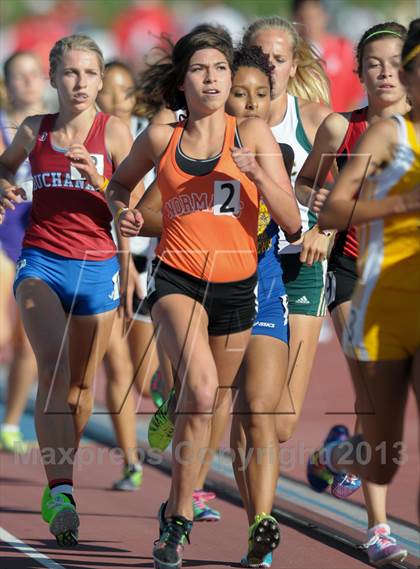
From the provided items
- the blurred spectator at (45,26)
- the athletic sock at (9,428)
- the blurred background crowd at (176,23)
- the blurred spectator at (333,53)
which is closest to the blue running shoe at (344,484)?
the blurred background crowd at (176,23)

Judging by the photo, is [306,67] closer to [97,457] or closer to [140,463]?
[140,463]

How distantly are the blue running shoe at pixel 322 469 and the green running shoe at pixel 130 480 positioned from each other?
1.23 metres

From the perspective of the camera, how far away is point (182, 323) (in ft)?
20.5

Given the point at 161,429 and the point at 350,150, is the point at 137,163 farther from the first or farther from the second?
the point at 161,429

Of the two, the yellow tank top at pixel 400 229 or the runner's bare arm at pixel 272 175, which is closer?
the yellow tank top at pixel 400 229

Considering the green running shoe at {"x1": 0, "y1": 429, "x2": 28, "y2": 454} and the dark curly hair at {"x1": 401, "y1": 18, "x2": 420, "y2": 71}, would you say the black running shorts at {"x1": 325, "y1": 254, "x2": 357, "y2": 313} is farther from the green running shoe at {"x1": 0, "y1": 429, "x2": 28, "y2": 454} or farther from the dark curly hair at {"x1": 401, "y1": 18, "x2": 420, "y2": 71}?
the green running shoe at {"x1": 0, "y1": 429, "x2": 28, "y2": 454}

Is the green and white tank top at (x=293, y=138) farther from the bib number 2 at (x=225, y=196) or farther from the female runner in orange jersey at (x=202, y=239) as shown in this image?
the bib number 2 at (x=225, y=196)

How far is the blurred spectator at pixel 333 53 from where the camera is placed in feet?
43.3

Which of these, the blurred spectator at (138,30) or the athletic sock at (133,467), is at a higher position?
the blurred spectator at (138,30)

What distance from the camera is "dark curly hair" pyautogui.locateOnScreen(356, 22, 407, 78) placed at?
7000 millimetres

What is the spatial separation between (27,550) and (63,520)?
21.1 inches

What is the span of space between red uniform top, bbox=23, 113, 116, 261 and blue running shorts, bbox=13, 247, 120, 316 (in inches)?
2.0

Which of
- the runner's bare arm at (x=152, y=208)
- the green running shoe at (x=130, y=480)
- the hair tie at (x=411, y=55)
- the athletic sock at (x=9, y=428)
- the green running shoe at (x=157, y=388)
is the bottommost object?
the athletic sock at (x=9, y=428)

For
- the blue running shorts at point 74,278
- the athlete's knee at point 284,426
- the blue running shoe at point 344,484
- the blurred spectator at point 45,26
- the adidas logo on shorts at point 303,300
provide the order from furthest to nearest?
the blurred spectator at point 45,26 → the blue running shoe at point 344,484 → the adidas logo on shorts at point 303,300 → the athlete's knee at point 284,426 → the blue running shorts at point 74,278
